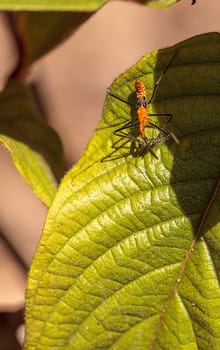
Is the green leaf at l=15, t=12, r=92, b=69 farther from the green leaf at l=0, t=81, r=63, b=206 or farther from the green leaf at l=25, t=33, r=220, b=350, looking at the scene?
the green leaf at l=25, t=33, r=220, b=350

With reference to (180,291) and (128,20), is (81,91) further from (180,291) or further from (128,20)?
(180,291)

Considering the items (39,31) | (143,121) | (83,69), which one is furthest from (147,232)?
(83,69)

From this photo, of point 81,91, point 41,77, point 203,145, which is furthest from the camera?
point 81,91

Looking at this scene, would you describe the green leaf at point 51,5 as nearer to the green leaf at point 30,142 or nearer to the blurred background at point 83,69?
the green leaf at point 30,142

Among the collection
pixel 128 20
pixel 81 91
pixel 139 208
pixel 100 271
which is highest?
pixel 139 208

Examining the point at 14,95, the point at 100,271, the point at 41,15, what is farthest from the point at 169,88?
the point at 41,15

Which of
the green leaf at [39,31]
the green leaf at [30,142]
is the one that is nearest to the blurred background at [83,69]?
the green leaf at [39,31]
